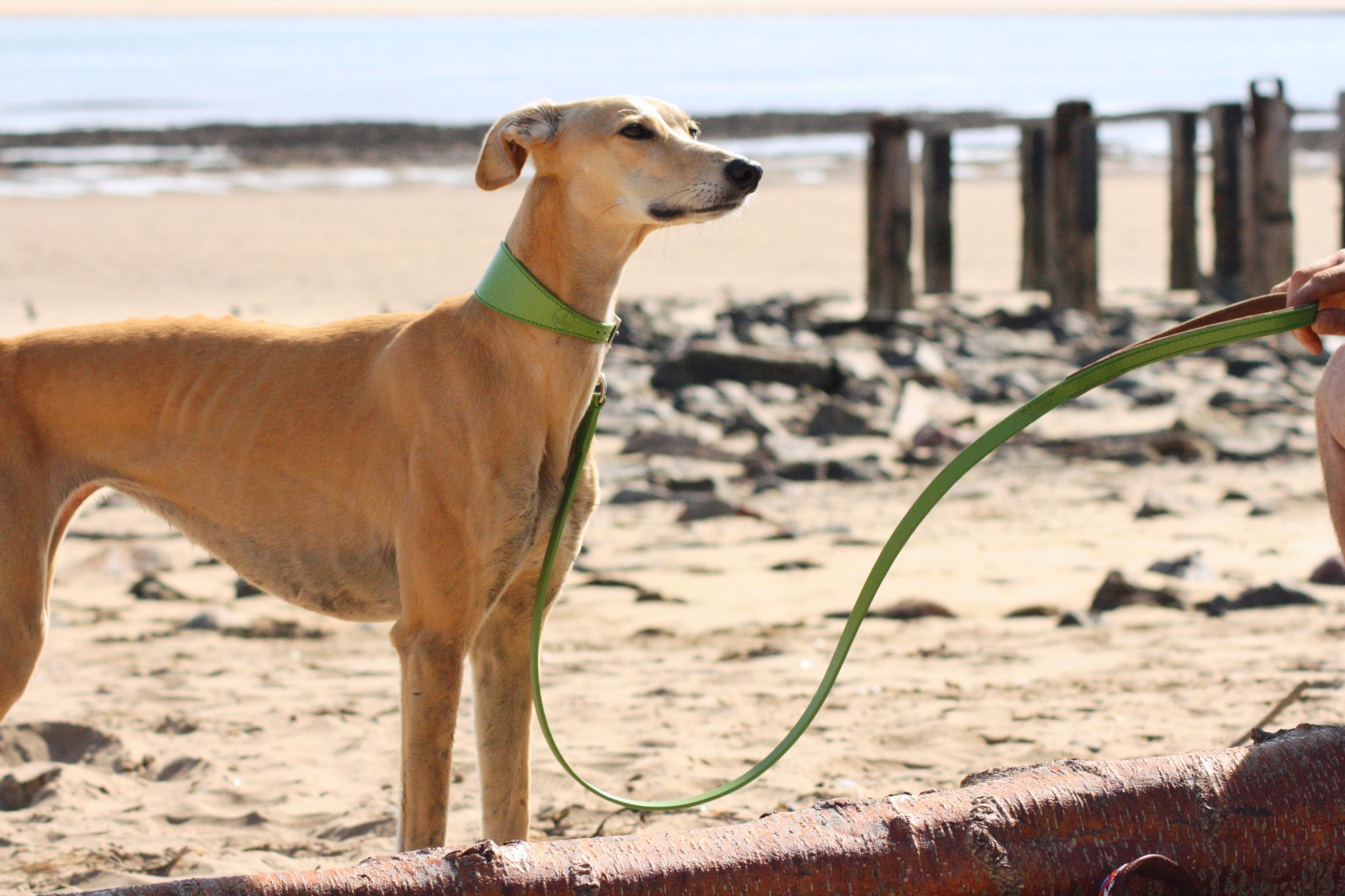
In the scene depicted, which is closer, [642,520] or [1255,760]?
[1255,760]

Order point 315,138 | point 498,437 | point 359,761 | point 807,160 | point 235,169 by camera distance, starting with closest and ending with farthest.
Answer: point 498,437 → point 359,761 → point 315,138 → point 235,169 → point 807,160

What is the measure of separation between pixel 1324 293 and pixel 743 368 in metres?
8.42

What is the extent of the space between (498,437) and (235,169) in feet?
105

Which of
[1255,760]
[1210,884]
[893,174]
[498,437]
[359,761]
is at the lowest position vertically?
[359,761]

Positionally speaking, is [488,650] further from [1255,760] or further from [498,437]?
[1255,760]

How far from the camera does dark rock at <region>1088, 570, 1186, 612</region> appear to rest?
6.25m

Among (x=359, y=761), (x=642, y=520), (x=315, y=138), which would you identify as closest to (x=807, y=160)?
(x=315, y=138)

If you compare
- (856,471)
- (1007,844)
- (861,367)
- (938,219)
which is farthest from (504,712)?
(938,219)

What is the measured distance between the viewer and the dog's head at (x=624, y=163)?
12.1 ft

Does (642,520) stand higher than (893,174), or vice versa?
(893,174)

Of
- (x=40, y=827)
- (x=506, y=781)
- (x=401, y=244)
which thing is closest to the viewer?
(x=506, y=781)

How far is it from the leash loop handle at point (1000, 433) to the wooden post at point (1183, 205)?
1287 centimetres

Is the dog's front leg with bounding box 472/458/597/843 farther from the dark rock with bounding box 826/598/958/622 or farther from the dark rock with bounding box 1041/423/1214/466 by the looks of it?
the dark rock with bounding box 1041/423/1214/466

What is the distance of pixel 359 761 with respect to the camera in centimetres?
484
